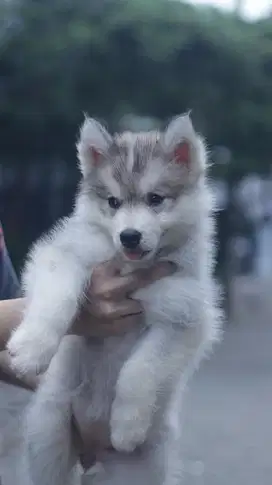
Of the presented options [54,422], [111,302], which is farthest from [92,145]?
[54,422]

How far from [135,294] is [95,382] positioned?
0.27 m

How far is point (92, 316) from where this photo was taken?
2.46 meters

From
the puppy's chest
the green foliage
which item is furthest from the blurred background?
the puppy's chest

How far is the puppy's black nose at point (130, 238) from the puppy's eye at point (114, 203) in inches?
4.9

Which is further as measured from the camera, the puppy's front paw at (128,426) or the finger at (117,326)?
the finger at (117,326)

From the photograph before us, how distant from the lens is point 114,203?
8.05ft

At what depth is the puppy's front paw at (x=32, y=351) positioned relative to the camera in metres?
2.26

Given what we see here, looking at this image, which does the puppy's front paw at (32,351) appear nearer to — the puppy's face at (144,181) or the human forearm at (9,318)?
the human forearm at (9,318)

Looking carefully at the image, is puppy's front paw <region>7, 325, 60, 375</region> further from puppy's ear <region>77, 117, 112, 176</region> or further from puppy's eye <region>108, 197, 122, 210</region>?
puppy's ear <region>77, 117, 112, 176</region>

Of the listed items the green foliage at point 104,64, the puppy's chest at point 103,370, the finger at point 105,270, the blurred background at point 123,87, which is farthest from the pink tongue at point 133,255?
the green foliage at point 104,64

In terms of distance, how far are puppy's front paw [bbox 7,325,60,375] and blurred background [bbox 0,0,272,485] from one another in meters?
6.26

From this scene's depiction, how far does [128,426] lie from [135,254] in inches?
17.9

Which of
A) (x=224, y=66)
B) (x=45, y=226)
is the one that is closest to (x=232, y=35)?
(x=224, y=66)

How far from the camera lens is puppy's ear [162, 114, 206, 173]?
2525 millimetres
